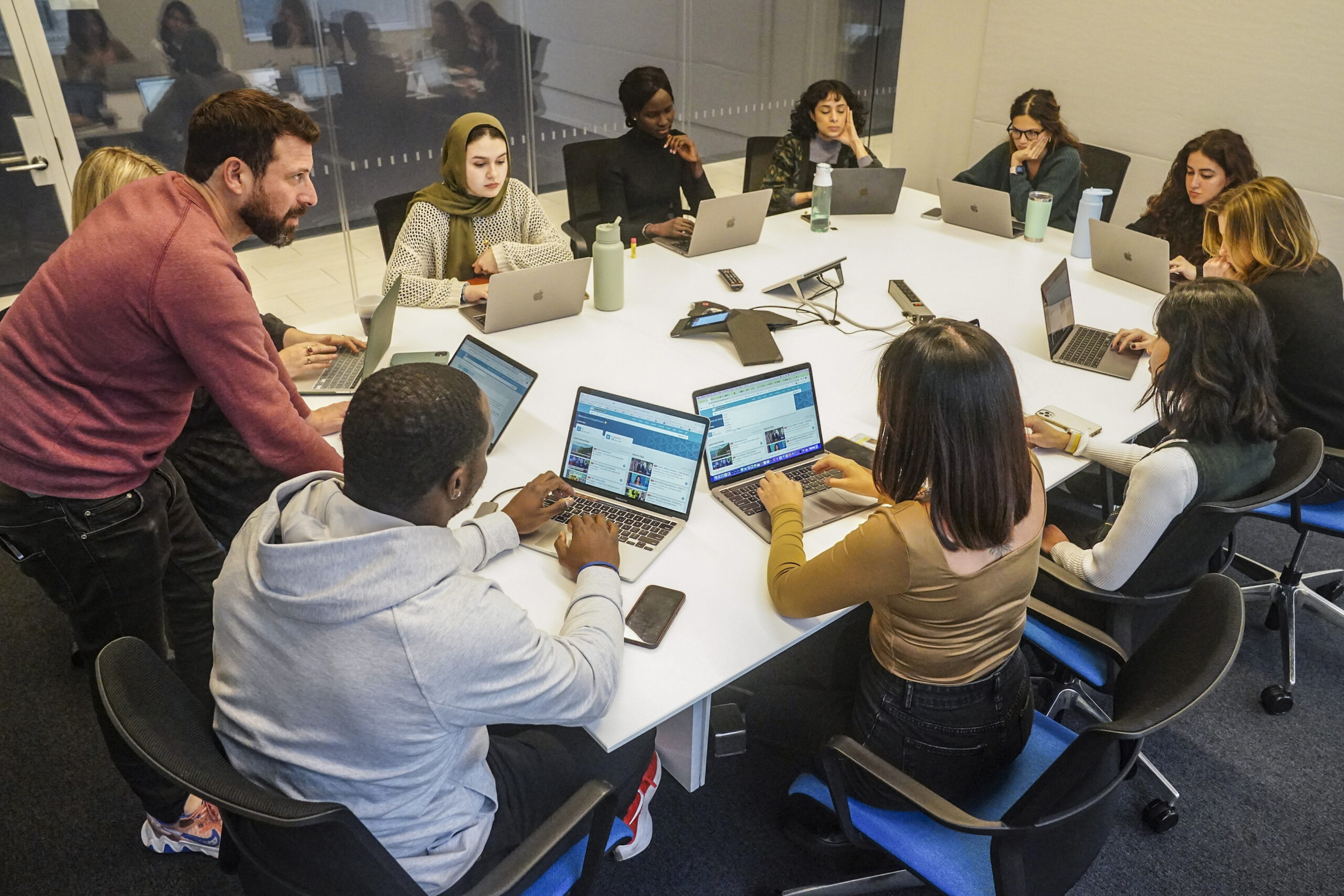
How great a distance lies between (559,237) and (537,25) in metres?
2.58

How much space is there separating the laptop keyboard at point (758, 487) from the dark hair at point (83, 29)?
12.9ft

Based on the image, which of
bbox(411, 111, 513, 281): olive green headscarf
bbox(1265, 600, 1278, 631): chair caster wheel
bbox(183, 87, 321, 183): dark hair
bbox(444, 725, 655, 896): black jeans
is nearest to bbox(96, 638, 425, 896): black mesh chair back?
bbox(444, 725, 655, 896): black jeans

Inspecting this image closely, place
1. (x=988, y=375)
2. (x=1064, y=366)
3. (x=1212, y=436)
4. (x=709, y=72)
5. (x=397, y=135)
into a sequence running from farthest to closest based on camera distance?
(x=709, y=72)
(x=397, y=135)
(x=1064, y=366)
(x=1212, y=436)
(x=988, y=375)

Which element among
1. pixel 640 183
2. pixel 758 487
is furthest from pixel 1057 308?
pixel 640 183

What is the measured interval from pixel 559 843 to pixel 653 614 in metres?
0.49

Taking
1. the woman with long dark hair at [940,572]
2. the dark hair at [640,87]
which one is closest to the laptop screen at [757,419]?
the woman with long dark hair at [940,572]

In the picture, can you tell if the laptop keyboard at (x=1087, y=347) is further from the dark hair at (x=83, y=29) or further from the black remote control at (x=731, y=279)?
the dark hair at (x=83, y=29)

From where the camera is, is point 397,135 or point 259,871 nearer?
Result: point 259,871

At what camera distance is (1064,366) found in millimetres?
2830

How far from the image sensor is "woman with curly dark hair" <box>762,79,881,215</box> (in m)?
4.15

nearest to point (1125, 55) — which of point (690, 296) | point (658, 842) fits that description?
point (690, 296)

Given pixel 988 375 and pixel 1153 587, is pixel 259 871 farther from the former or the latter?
pixel 1153 587

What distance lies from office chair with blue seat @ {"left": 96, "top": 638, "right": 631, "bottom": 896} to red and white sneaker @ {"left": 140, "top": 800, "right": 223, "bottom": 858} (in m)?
0.69

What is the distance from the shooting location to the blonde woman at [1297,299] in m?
2.56
